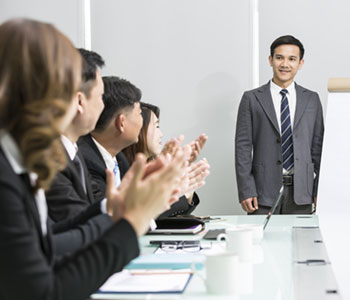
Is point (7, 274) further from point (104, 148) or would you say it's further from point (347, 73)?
point (347, 73)

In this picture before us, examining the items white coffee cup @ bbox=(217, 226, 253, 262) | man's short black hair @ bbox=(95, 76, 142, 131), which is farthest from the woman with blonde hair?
man's short black hair @ bbox=(95, 76, 142, 131)

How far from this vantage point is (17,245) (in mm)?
1028

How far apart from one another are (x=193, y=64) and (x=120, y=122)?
7.52ft

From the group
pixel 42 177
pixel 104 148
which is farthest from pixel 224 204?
pixel 42 177

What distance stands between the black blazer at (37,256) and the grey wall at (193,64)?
3.86m

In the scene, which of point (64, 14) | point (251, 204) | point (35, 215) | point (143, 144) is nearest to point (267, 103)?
point (251, 204)

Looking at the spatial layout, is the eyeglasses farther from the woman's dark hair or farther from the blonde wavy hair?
the woman's dark hair

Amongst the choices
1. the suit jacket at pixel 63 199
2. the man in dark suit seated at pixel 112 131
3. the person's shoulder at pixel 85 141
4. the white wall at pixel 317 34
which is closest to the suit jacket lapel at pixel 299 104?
the white wall at pixel 317 34

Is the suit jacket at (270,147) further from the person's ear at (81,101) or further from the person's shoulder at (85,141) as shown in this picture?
the person's ear at (81,101)

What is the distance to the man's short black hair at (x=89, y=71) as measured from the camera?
2.26 meters

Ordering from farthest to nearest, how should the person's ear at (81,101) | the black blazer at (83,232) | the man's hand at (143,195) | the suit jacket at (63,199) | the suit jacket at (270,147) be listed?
the suit jacket at (270,147) < the person's ear at (81,101) < the suit jacket at (63,199) < the black blazer at (83,232) < the man's hand at (143,195)

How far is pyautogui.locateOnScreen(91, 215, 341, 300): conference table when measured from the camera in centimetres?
142

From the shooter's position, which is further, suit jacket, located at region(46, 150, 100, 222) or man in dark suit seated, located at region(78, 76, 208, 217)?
man in dark suit seated, located at region(78, 76, 208, 217)

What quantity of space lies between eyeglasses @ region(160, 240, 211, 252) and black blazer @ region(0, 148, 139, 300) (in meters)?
0.89
